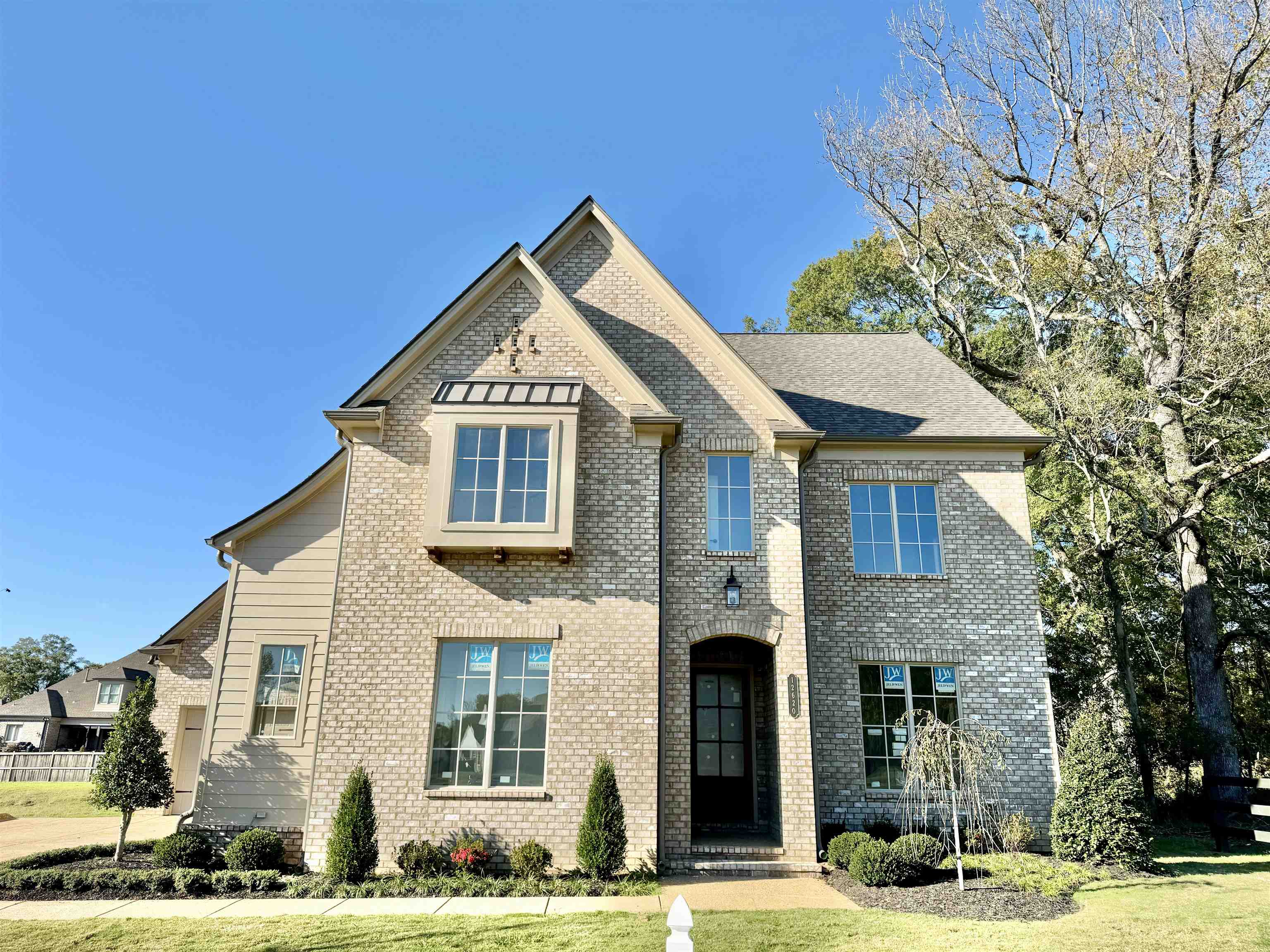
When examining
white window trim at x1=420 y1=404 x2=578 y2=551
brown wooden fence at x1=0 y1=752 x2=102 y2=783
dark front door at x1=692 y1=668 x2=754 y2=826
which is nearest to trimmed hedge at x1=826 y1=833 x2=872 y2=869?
dark front door at x1=692 y1=668 x2=754 y2=826

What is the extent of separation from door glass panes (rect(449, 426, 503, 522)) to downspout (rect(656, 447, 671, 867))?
2.50 meters

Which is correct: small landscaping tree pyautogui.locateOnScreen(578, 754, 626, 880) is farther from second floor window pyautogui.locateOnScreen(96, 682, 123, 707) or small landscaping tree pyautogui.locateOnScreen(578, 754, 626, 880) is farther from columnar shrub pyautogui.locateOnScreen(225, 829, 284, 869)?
second floor window pyautogui.locateOnScreen(96, 682, 123, 707)

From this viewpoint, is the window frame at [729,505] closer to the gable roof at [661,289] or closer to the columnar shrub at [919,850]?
the gable roof at [661,289]

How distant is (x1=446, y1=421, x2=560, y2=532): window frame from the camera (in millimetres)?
11570

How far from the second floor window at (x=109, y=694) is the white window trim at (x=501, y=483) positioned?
138 ft

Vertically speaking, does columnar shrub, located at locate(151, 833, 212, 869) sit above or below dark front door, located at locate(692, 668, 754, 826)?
below

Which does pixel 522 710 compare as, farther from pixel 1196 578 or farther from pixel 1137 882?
pixel 1196 578

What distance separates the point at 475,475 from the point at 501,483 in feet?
1.41

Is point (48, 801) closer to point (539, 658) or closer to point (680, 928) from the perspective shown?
point (539, 658)

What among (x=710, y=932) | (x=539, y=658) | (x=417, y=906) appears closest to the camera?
(x=710, y=932)

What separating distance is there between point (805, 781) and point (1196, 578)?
39.2ft

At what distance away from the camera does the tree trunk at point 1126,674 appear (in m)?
17.4

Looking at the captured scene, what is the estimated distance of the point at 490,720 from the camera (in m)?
11.3

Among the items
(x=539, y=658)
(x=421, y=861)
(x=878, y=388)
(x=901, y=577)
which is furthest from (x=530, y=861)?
(x=878, y=388)
